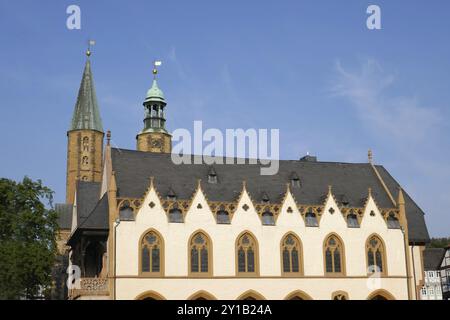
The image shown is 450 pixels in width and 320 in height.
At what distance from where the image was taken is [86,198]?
170ft

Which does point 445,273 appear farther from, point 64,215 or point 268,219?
point 268,219

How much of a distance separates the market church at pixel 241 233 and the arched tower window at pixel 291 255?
0.24ft

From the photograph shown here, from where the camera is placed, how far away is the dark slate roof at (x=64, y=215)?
94631 mm

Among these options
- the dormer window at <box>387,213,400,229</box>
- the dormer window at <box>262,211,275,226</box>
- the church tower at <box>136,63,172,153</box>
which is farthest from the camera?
the church tower at <box>136,63,172,153</box>

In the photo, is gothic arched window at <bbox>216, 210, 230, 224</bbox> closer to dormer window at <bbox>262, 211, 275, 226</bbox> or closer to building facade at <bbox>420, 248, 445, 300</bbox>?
dormer window at <bbox>262, 211, 275, 226</bbox>

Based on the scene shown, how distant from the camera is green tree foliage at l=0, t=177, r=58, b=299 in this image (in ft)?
156

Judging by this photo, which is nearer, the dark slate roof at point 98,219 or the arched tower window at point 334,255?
the dark slate roof at point 98,219

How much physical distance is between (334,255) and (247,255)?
22.0 feet

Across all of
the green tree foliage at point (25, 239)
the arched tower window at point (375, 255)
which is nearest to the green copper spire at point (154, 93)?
the green tree foliage at point (25, 239)

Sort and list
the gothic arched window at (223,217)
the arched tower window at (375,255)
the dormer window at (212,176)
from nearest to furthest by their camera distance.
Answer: the gothic arched window at (223,217) < the arched tower window at (375,255) < the dormer window at (212,176)

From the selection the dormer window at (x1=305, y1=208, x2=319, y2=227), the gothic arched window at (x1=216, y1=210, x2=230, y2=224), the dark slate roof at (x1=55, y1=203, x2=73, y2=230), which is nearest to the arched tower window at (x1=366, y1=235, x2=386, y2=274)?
the dormer window at (x1=305, y1=208, x2=319, y2=227)

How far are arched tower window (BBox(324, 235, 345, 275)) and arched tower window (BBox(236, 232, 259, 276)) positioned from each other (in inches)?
215

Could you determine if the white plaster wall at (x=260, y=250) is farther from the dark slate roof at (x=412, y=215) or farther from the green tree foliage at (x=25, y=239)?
the green tree foliage at (x=25, y=239)
